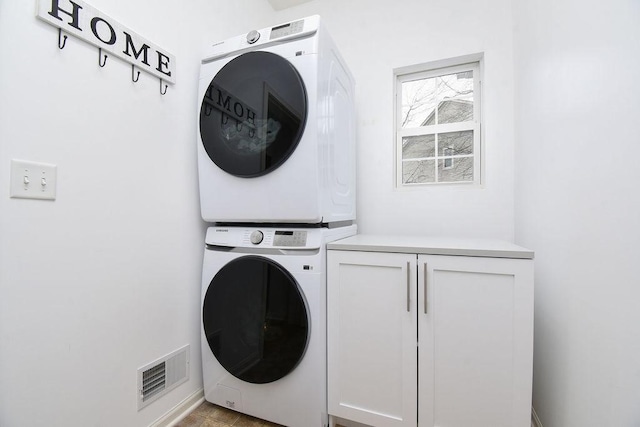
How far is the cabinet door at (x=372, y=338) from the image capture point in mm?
1240

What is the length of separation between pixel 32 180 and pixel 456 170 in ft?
7.37

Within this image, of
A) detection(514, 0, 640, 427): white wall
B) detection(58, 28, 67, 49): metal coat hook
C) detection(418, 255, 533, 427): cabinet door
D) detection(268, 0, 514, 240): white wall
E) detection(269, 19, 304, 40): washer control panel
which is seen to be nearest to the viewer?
detection(514, 0, 640, 427): white wall

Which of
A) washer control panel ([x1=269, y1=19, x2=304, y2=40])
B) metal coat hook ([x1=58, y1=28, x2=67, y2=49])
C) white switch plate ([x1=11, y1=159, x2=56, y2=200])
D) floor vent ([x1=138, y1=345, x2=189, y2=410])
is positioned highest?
washer control panel ([x1=269, y1=19, x2=304, y2=40])

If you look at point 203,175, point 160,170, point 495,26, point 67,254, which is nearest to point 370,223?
point 203,175

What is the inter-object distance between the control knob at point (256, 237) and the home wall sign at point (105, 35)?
892 millimetres

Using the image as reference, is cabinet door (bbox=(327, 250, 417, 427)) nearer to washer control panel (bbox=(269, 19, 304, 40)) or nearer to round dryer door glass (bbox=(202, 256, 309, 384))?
round dryer door glass (bbox=(202, 256, 309, 384))

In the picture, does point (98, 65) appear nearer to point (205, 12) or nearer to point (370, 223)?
point (205, 12)

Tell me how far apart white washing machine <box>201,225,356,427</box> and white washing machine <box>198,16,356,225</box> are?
0.48 feet

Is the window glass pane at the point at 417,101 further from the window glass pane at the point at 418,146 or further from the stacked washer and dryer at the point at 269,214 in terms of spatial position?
the stacked washer and dryer at the point at 269,214

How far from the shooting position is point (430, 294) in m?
1.21

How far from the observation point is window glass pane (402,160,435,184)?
6.77ft

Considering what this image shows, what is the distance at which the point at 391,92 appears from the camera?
207cm

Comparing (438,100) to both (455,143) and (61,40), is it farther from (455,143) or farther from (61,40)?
(61,40)

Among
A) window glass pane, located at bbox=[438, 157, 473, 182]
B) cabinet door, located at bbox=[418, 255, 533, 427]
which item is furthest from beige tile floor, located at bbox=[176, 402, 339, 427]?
window glass pane, located at bbox=[438, 157, 473, 182]
